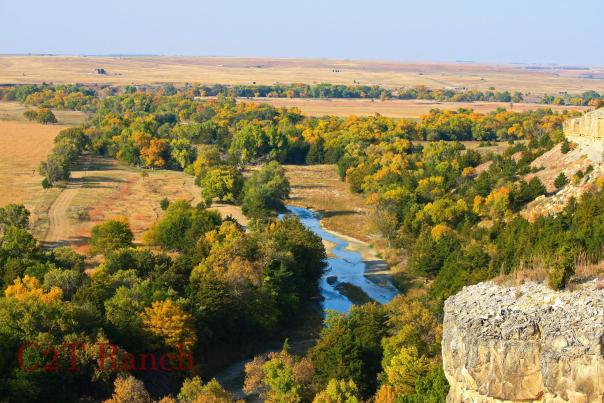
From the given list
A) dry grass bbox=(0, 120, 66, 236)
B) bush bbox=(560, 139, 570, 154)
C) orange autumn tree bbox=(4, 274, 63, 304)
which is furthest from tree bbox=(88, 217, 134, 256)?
bush bbox=(560, 139, 570, 154)

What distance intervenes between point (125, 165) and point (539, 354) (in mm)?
78199

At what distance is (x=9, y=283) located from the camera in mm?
36188

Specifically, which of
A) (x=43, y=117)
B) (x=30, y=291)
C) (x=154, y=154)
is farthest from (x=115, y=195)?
(x=43, y=117)

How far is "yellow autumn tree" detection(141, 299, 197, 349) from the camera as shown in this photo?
103ft

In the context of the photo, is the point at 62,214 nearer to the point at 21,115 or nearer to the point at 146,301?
the point at 146,301

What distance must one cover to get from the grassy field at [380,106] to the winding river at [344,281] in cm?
9815

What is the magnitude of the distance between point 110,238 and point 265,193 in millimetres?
22528

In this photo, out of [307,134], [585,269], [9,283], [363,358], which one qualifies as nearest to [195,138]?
[307,134]

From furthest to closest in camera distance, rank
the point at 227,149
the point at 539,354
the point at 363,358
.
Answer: the point at 227,149
the point at 363,358
the point at 539,354

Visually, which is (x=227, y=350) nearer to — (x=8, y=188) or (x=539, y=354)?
(x=539, y=354)

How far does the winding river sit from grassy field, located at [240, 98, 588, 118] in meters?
98.2

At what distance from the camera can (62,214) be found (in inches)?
2467

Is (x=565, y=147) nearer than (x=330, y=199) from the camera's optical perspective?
Yes

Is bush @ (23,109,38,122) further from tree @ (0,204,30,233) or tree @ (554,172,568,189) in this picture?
tree @ (554,172,568,189)
